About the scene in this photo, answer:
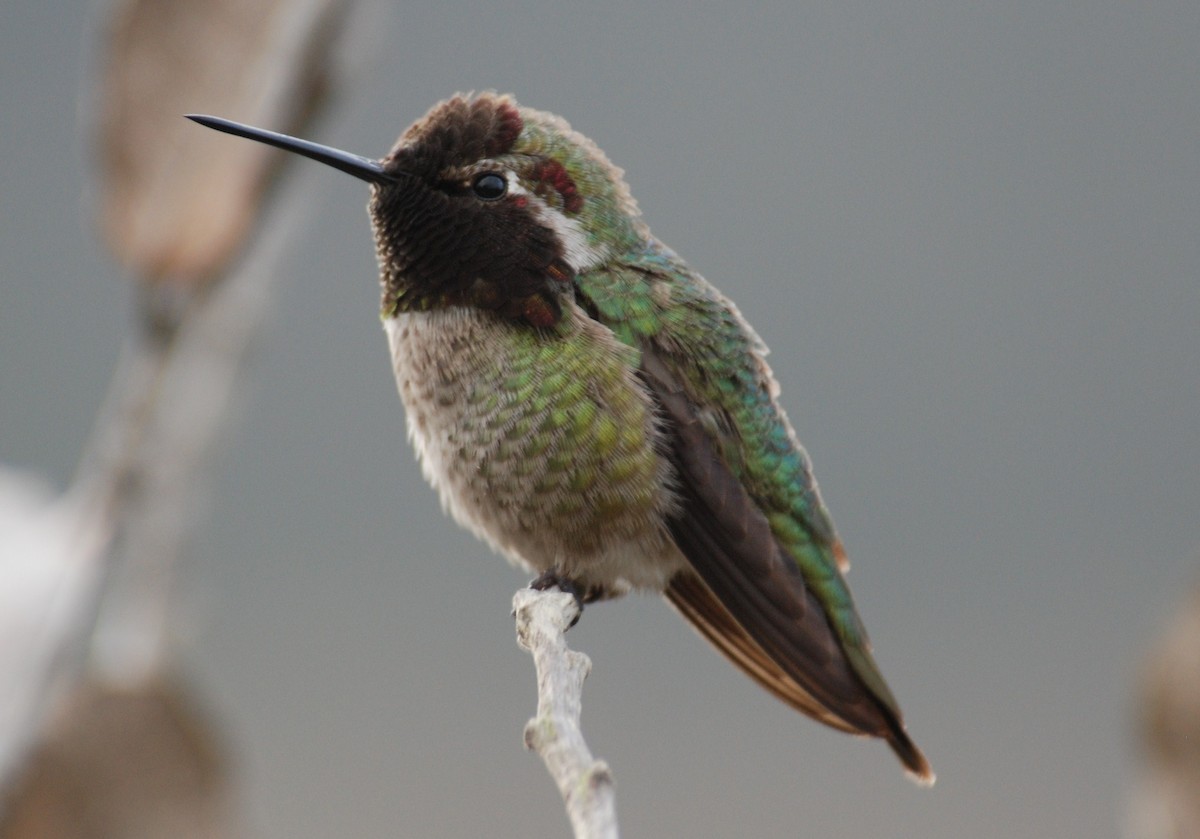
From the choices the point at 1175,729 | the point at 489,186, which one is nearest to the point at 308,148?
the point at 489,186

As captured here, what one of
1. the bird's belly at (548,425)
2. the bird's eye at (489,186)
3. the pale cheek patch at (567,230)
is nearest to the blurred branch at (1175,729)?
the bird's belly at (548,425)

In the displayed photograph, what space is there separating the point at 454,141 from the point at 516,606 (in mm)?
543

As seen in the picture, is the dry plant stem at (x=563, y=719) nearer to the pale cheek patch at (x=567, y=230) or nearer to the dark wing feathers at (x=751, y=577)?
the dark wing feathers at (x=751, y=577)

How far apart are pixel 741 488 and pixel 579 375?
9.6 inches

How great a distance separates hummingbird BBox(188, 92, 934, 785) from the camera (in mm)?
1600

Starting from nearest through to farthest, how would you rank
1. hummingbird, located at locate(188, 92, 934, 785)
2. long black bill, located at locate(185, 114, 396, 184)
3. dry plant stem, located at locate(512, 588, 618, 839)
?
dry plant stem, located at locate(512, 588, 618, 839)
long black bill, located at locate(185, 114, 396, 184)
hummingbird, located at locate(188, 92, 934, 785)

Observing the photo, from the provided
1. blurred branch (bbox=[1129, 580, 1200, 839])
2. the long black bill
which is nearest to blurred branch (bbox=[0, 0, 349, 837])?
the long black bill

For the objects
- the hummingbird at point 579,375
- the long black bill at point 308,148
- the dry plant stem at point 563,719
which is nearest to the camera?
the dry plant stem at point 563,719

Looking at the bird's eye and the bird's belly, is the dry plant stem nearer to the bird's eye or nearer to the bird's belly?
the bird's belly

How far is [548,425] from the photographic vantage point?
1601 mm

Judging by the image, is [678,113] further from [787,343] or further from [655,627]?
[655,627]

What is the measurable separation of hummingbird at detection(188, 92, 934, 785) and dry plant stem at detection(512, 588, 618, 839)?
162mm

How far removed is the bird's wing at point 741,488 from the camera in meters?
1.61

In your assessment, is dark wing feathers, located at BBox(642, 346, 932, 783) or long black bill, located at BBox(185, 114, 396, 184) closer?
long black bill, located at BBox(185, 114, 396, 184)
